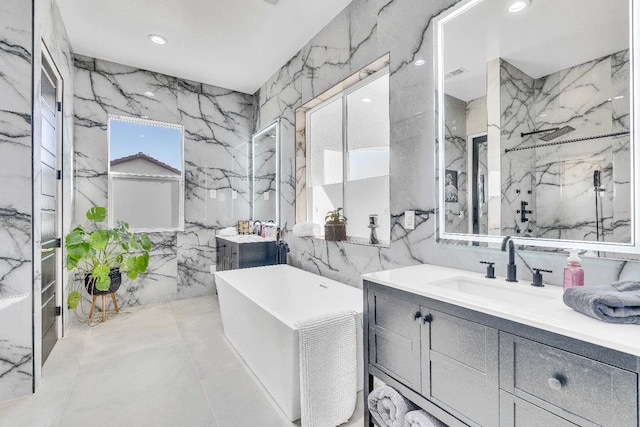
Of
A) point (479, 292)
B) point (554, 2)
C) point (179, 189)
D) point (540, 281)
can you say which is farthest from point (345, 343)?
point (179, 189)

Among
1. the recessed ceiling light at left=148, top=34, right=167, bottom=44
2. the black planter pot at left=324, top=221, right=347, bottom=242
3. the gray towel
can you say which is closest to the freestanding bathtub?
the black planter pot at left=324, top=221, right=347, bottom=242

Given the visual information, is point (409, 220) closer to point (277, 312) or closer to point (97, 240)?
point (277, 312)

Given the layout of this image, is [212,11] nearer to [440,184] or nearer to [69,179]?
[69,179]

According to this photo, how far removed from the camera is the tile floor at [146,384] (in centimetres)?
180

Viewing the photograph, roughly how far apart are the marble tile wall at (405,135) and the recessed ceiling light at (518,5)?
374mm

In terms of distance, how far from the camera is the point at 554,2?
140 cm

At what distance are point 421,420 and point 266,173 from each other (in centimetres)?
349

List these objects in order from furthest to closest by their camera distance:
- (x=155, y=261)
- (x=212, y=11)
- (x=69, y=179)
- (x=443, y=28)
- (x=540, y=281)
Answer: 1. (x=155, y=261)
2. (x=69, y=179)
3. (x=212, y=11)
4. (x=443, y=28)
5. (x=540, y=281)

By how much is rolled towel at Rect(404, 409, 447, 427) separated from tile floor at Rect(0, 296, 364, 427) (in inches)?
21.3

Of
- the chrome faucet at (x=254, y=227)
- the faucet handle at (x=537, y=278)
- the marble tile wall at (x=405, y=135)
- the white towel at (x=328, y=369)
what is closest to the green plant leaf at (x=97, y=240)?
the chrome faucet at (x=254, y=227)

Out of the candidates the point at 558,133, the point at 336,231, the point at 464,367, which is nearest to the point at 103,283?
the point at 336,231

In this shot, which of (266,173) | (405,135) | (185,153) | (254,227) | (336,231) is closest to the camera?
(405,135)

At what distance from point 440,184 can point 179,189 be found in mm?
3434

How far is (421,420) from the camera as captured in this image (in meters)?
1.29
